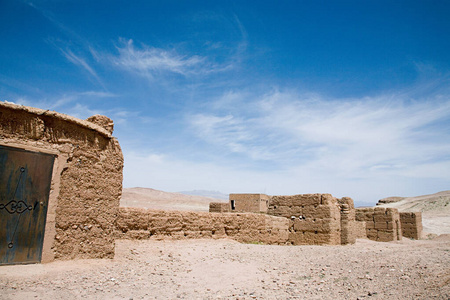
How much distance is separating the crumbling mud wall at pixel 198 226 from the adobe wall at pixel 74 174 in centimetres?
120

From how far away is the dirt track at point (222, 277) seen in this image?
13.7ft

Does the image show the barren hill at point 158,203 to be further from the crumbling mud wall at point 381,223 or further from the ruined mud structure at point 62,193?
the ruined mud structure at point 62,193

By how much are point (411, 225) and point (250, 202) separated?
9.35m

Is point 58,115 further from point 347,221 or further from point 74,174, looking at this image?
point 347,221

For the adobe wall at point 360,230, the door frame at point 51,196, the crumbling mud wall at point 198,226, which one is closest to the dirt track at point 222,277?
the door frame at point 51,196

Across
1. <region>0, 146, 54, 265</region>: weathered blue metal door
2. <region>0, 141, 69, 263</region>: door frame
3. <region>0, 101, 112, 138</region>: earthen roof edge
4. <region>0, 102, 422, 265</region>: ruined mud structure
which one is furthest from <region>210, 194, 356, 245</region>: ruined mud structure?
<region>0, 146, 54, 265</region>: weathered blue metal door

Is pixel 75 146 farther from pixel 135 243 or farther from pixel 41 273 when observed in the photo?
pixel 135 243

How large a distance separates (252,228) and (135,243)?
12.8 feet

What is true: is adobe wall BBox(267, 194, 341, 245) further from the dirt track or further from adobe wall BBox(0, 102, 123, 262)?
adobe wall BBox(0, 102, 123, 262)

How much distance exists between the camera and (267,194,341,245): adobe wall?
10.2m

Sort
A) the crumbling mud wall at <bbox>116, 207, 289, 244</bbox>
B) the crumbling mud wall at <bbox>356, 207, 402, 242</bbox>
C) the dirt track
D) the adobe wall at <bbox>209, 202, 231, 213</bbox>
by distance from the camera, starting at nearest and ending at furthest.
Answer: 1. the dirt track
2. the crumbling mud wall at <bbox>116, 207, 289, 244</bbox>
3. the crumbling mud wall at <bbox>356, 207, 402, 242</bbox>
4. the adobe wall at <bbox>209, 202, 231, 213</bbox>

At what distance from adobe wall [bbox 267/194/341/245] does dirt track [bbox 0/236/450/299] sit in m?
3.26

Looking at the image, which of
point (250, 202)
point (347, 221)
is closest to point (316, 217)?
point (347, 221)

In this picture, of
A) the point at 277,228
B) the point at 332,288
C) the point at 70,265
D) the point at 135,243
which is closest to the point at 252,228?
the point at 277,228
